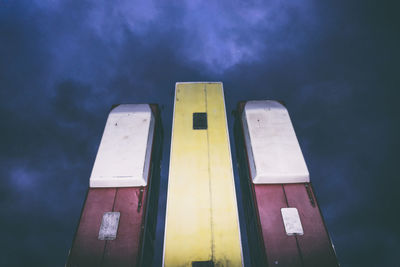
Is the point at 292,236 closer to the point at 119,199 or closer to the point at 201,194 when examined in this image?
the point at 201,194

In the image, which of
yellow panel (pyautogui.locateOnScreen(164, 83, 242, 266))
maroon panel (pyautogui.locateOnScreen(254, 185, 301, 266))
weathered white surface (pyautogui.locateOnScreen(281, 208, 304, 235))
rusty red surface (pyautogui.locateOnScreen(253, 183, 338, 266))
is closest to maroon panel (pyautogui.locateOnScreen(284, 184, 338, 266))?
rusty red surface (pyautogui.locateOnScreen(253, 183, 338, 266))

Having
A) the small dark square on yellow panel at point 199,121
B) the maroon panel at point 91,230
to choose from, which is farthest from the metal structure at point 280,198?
the maroon panel at point 91,230

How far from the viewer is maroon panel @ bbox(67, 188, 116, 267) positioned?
738 centimetres

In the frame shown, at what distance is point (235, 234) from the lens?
832cm

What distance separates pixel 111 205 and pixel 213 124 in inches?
265

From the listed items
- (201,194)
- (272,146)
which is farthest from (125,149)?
(272,146)

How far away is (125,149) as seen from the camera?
9.87m

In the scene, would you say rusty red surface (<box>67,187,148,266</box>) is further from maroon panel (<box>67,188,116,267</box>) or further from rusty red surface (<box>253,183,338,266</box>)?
rusty red surface (<box>253,183,338,266</box>)

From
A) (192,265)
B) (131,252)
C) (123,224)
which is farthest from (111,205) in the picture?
(192,265)

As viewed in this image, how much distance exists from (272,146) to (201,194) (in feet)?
13.8

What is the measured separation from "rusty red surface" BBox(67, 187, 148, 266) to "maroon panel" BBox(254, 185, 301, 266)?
501 cm

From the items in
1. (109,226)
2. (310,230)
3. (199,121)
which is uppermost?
(199,121)

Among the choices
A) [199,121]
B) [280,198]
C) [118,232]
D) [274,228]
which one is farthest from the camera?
[199,121]

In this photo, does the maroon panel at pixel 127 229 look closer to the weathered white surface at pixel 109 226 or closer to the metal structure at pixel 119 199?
the metal structure at pixel 119 199
